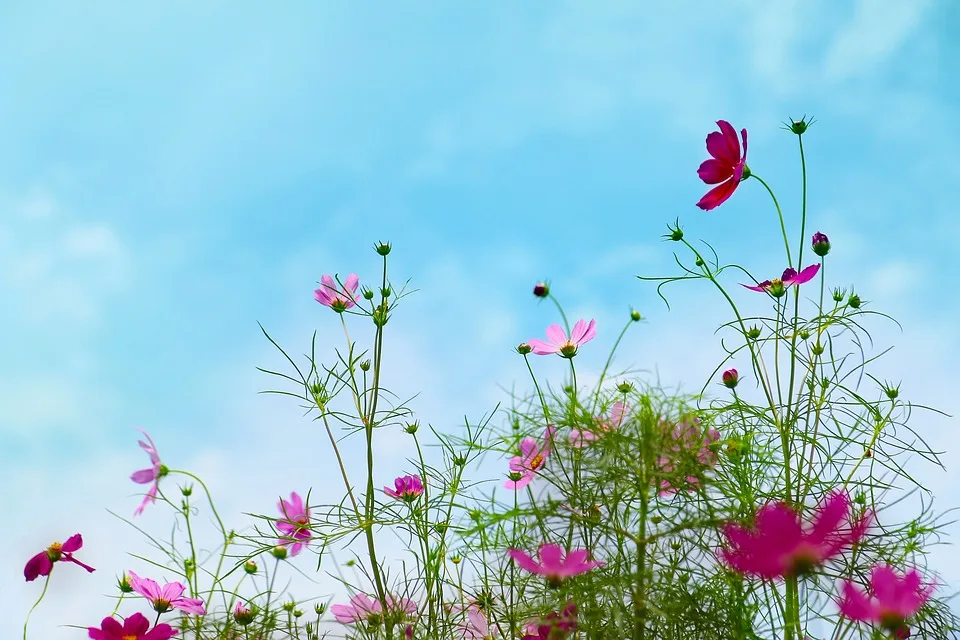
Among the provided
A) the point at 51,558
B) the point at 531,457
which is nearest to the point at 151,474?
the point at 51,558

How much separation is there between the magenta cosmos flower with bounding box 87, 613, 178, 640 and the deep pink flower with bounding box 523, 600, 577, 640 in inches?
23.4

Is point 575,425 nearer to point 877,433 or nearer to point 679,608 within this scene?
point 679,608

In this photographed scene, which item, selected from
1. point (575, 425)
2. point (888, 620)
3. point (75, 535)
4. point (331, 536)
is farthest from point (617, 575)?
point (75, 535)

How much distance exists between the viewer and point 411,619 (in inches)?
56.3

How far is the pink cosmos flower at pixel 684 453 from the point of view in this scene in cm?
112

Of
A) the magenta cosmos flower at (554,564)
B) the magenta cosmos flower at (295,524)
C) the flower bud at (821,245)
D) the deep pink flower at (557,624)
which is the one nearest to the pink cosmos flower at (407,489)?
the magenta cosmos flower at (295,524)

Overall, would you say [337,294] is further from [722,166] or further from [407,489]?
[722,166]

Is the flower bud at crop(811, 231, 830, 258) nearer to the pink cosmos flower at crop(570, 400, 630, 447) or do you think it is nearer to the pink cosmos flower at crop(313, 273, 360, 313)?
the pink cosmos flower at crop(570, 400, 630, 447)

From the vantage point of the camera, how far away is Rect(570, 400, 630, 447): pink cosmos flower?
1.20m

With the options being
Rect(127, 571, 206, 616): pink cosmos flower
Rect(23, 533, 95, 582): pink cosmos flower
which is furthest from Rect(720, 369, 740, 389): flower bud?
Rect(23, 533, 95, 582): pink cosmos flower

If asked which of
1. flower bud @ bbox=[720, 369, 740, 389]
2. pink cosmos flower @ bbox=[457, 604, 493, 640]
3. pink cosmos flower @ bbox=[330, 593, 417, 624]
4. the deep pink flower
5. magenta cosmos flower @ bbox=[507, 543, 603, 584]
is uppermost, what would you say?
flower bud @ bbox=[720, 369, 740, 389]

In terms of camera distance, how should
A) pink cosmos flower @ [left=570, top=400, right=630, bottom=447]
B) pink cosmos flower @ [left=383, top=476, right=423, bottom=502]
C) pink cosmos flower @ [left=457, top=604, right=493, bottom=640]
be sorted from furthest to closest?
pink cosmos flower @ [left=383, top=476, right=423, bottom=502] → pink cosmos flower @ [left=457, top=604, right=493, bottom=640] → pink cosmos flower @ [left=570, top=400, right=630, bottom=447]

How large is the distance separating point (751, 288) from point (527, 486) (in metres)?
0.54

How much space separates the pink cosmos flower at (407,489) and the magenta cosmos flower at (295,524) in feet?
0.50
